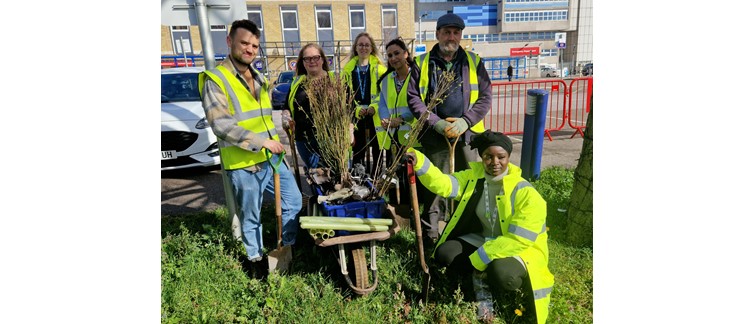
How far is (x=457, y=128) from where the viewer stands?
9.68 ft

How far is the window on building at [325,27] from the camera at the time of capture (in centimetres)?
407

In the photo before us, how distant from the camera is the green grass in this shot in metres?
2.54

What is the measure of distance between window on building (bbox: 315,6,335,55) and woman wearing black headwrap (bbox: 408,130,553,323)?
2196 millimetres

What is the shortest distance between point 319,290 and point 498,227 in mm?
1356

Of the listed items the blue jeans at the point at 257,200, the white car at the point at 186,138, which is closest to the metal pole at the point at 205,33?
the blue jeans at the point at 257,200

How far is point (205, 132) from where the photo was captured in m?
5.14

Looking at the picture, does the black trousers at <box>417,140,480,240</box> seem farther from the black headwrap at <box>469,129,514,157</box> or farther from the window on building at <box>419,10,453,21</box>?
the window on building at <box>419,10,453,21</box>

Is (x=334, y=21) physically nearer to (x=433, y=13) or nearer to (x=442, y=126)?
(x=433, y=13)

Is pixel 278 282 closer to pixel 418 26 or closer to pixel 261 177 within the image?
pixel 261 177

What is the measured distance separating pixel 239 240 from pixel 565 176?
3.90 m

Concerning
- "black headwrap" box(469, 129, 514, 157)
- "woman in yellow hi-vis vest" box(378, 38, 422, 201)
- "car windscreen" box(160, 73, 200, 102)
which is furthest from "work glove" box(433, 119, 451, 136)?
"car windscreen" box(160, 73, 200, 102)

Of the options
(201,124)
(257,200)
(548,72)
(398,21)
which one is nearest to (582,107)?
(548,72)

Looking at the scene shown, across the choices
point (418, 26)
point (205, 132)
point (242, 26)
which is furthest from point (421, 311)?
point (205, 132)

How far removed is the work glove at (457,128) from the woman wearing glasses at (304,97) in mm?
1021
